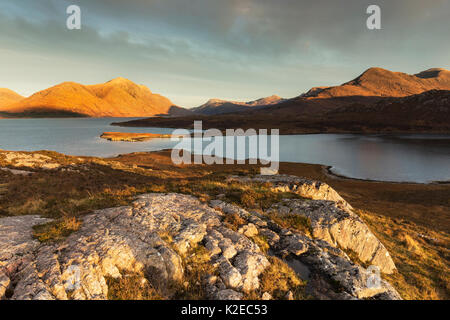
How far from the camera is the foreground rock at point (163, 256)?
5.58m

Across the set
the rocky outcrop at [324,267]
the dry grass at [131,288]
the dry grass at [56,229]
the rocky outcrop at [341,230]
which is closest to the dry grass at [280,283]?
the rocky outcrop at [324,267]

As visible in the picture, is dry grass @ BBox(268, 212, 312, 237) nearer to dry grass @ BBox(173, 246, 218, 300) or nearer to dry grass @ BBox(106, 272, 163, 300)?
dry grass @ BBox(173, 246, 218, 300)

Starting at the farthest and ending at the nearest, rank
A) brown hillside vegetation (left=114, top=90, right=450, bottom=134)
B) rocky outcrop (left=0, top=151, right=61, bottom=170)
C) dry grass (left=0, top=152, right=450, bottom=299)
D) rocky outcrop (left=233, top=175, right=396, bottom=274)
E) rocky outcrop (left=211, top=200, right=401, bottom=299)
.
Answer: brown hillside vegetation (left=114, top=90, right=450, bottom=134) → rocky outcrop (left=0, top=151, right=61, bottom=170) → rocky outcrop (left=233, top=175, right=396, bottom=274) → dry grass (left=0, top=152, right=450, bottom=299) → rocky outcrop (left=211, top=200, right=401, bottom=299)

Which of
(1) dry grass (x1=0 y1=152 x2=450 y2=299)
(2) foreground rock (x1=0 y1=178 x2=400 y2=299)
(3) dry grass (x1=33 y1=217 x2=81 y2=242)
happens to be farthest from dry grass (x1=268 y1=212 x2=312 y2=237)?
(3) dry grass (x1=33 y1=217 x2=81 y2=242)

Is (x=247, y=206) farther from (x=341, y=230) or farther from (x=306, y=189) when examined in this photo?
(x=306, y=189)

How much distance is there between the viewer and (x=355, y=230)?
1071 cm

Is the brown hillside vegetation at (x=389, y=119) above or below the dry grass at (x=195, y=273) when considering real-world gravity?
above

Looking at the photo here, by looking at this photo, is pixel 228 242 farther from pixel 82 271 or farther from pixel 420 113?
pixel 420 113

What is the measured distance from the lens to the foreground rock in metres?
5.58

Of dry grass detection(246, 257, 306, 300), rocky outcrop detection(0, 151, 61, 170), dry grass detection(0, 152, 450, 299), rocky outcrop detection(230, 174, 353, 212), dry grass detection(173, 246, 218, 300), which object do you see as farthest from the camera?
rocky outcrop detection(0, 151, 61, 170)

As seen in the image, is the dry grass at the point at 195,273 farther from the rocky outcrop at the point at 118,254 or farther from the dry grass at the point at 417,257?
the dry grass at the point at 417,257

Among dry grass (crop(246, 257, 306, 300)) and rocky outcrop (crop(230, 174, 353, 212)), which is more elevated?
rocky outcrop (crop(230, 174, 353, 212))
